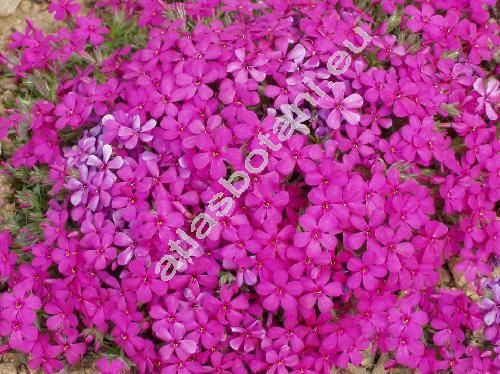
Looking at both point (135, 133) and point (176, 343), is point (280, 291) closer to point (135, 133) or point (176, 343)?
point (176, 343)

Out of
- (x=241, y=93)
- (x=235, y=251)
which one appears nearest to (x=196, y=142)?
(x=241, y=93)

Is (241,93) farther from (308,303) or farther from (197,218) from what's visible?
(308,303)

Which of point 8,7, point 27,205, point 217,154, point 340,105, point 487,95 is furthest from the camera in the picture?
point 8,7

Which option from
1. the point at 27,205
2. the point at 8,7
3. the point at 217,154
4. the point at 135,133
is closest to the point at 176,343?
the point at 217,154

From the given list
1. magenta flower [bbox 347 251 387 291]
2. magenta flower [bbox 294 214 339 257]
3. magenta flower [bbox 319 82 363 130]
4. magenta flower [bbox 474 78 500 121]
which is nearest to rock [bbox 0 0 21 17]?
magenta flower [bbox 319 82 363 130]

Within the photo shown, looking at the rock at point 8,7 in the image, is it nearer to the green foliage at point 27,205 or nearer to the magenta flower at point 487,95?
the green foliage at point 27,205

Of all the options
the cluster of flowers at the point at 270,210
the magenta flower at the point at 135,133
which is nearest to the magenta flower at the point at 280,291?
the cluster of flowers at the point at 270,210

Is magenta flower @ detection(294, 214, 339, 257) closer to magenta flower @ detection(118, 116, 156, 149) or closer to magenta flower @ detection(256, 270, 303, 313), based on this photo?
magenta flower @ detection(256, 270, 303, 313)
